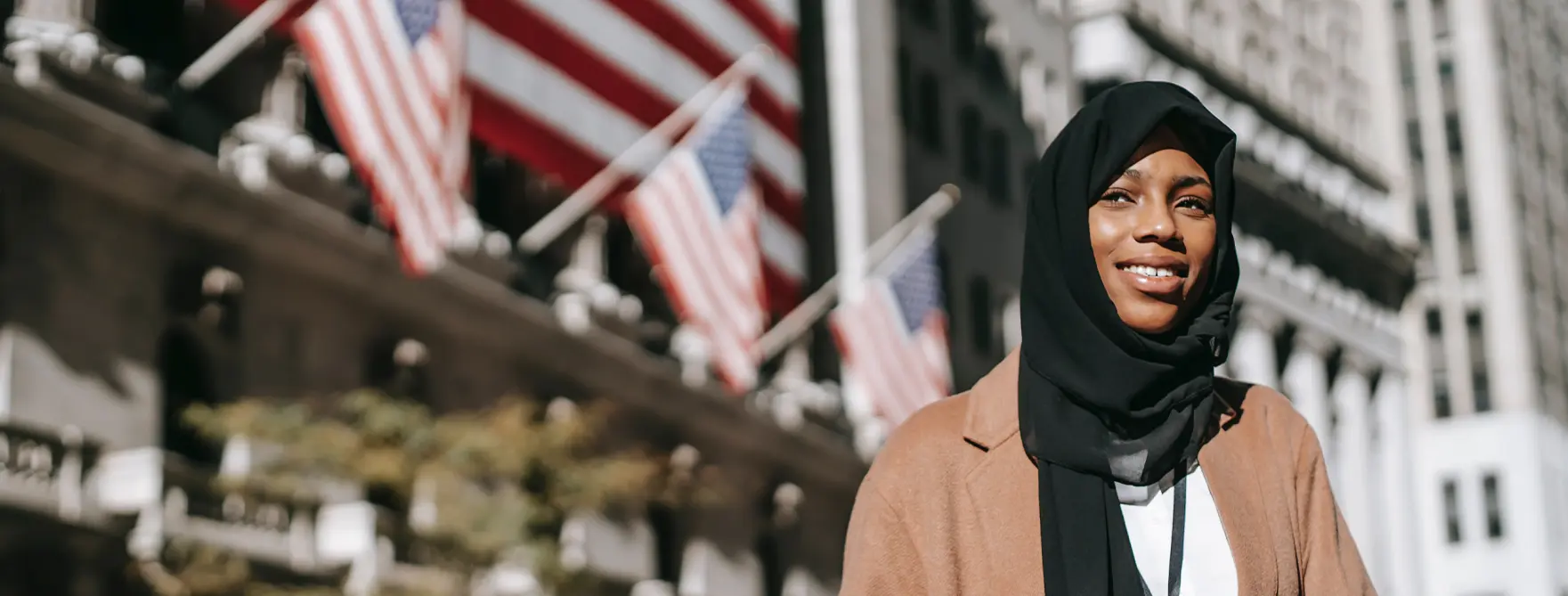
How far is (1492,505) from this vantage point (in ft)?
324

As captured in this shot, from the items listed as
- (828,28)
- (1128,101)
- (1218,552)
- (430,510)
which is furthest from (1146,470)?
(828,28)

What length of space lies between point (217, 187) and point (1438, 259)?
79588 mm

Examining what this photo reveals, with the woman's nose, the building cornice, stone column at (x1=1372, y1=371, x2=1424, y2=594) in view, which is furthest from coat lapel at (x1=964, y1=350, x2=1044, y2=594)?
stone column at (x1=1372, y1=371, x2=1424, y2=594)

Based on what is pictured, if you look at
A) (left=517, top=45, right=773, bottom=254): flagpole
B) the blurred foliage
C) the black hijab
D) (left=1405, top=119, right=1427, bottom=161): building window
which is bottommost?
the black hijab

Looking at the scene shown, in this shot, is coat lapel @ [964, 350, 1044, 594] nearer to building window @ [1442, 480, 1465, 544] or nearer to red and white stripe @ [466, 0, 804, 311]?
red and white stripe @ [466, 0, 804, 311]

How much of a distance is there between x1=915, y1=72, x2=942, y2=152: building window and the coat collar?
5092 centimetres

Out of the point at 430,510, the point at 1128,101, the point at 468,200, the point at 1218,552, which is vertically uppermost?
the point at 468,200

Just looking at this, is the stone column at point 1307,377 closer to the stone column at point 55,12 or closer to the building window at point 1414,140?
the building window at point 1414,140

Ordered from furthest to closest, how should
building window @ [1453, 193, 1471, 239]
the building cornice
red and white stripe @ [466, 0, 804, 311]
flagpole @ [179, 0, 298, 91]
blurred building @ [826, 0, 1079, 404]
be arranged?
building window @ [1453, 193, 1471, 239], the building cornice, blurred building @ [826, 0, 1079, 404], red and white stripe @ [466, 0, 804, 311], flagpole @ [179, 0, 298, 91]

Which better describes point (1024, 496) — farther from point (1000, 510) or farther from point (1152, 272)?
point (1152, 272)

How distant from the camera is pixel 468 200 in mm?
35188

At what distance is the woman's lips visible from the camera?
4730 millimetres

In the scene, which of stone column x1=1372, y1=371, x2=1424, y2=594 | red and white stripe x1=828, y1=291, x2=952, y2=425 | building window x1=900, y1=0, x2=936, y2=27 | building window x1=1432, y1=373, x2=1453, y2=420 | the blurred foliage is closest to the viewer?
the blurred foliage

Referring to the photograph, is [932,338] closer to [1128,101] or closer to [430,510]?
[430,510]
